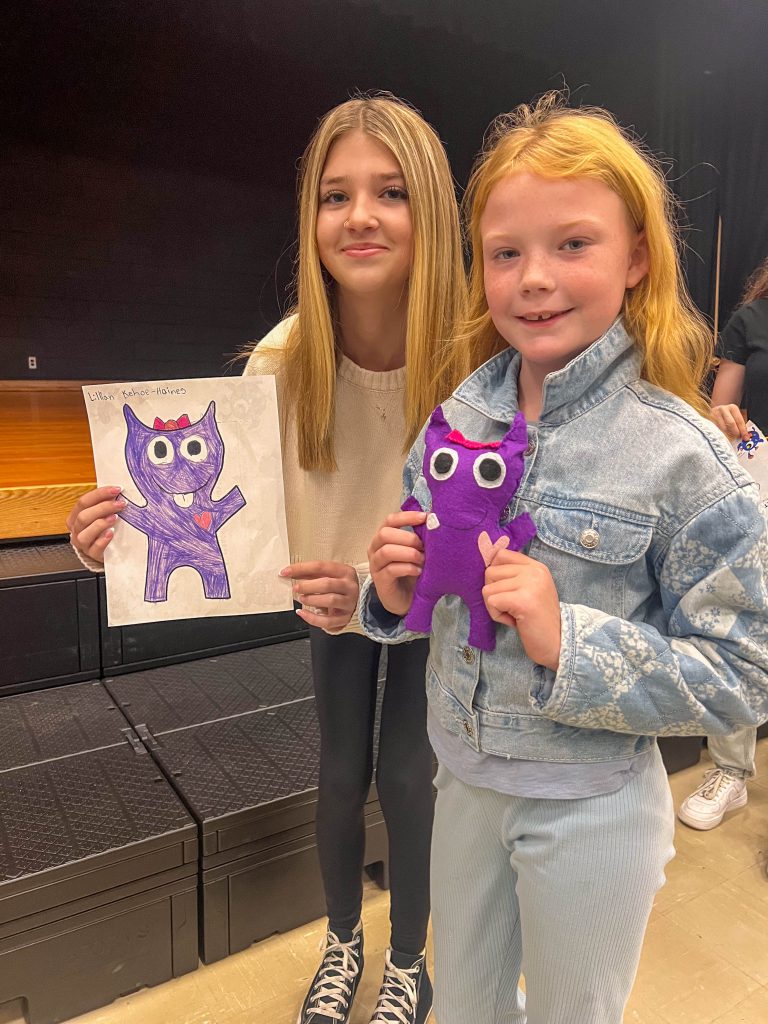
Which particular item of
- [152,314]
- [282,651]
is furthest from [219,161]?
[282,651]

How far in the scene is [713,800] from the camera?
1913 mm

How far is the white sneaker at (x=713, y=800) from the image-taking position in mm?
1884

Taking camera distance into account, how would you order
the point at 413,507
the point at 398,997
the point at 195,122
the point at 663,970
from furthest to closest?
the point at 195,122, the point at 663,970, the point at 398,997, the point at 413,507

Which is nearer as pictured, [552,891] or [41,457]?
[552,891]

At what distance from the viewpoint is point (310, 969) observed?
1.44m

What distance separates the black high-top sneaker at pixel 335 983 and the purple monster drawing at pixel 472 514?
79cm

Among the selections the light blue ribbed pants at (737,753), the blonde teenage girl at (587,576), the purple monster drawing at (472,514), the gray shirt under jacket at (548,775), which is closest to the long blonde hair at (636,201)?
the blonde teenage girl at (587,576)

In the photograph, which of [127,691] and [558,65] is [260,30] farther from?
[127,691]

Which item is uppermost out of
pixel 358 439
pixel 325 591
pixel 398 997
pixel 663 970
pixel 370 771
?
pixel 358 439

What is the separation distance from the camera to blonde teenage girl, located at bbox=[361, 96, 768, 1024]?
714mm

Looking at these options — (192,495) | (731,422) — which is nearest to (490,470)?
(192,495)

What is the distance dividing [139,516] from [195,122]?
2.26 meters

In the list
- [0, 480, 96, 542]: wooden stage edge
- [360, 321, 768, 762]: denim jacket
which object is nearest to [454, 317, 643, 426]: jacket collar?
[360, 321, 768, 762]: denim jacket

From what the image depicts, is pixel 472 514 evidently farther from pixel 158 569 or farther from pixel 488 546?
pixel 158 569
